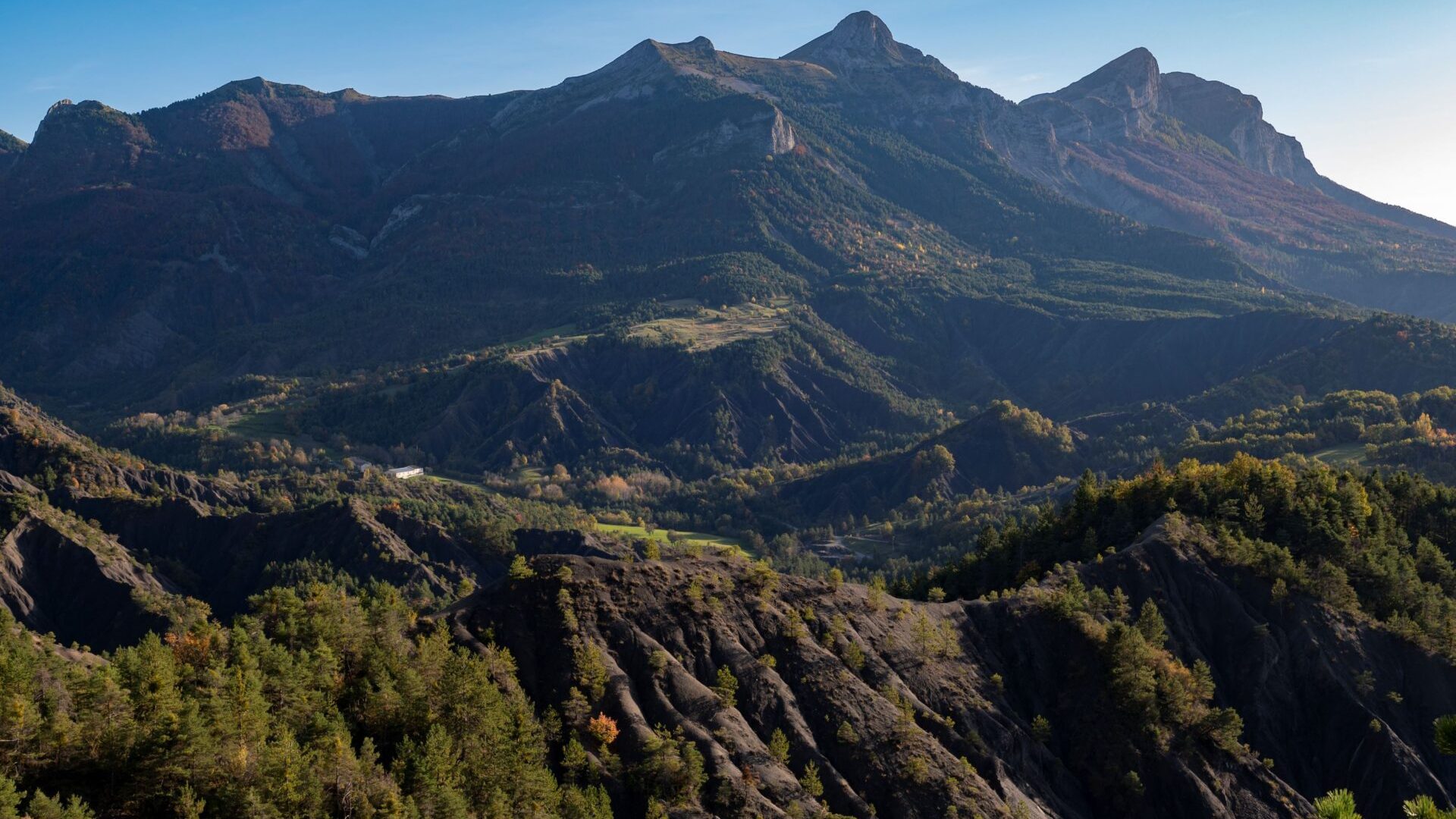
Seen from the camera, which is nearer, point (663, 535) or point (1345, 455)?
point (1345, 455)

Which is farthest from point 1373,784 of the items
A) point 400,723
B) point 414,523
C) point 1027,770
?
point 414,523

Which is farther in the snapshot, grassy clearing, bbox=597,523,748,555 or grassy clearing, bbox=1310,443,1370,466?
grassy clearing, bbox=597,523,748,555

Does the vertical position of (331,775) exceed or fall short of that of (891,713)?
it exceeds it

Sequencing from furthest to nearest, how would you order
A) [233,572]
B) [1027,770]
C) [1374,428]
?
[1374,428] < [233,572] < [1027,770]

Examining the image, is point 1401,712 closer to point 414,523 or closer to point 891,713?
point 891,713

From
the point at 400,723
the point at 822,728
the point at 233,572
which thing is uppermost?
the point at 400,723

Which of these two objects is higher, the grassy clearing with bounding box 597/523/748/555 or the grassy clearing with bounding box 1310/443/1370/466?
the grassy clearing with bounding box 1310/443/1370/466

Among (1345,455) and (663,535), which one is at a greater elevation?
(1345,455)

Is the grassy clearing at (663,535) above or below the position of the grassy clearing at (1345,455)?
below

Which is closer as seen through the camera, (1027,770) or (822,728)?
(822,728)

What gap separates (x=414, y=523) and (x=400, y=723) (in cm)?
8276

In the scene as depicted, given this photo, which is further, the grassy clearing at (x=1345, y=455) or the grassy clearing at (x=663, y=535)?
the grassy clearing at (x=663, y=535)

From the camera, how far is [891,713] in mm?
64562

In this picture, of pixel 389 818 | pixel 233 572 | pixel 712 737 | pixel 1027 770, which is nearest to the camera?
pixel 389 818
